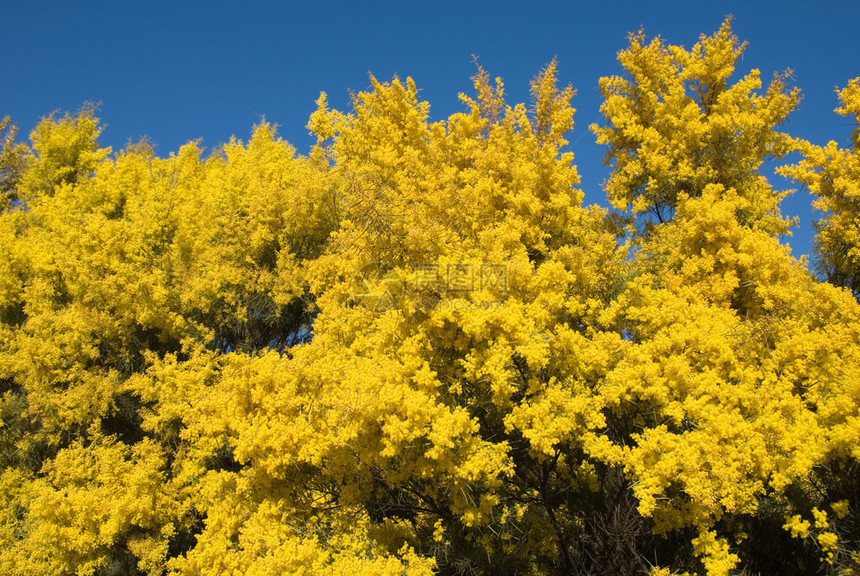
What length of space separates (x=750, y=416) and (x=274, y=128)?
1993cm

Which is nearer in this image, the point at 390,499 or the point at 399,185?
the point at 390,499

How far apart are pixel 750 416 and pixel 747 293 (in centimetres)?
391

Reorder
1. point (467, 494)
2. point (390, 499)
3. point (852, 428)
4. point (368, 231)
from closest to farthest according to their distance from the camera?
1. point (852, 428)
2. point (467, 494)
3. point (368, 231)
4. point (390, 499)

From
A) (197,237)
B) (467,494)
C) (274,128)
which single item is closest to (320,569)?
(467,494)

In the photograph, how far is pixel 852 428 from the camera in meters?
7.13

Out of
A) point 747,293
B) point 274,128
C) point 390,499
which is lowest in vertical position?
point 390,499

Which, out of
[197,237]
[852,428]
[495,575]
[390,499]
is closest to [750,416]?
[852,428]

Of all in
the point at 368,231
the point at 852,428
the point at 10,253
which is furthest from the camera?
the point at 10,253

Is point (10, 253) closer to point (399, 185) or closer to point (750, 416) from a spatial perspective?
point (399, 185)

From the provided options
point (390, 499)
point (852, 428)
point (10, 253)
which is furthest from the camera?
point (10, 253)

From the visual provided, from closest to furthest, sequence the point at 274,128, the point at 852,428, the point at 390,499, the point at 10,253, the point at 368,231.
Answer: the point at 852,428 < the point at 368,231 < the point at 390,499 < the point at 10,253 < the point at 274,128

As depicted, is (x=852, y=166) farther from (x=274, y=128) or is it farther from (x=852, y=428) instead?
(x=274, y=128)

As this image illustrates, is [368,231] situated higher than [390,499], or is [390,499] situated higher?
[368,231]

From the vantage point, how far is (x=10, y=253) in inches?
620
